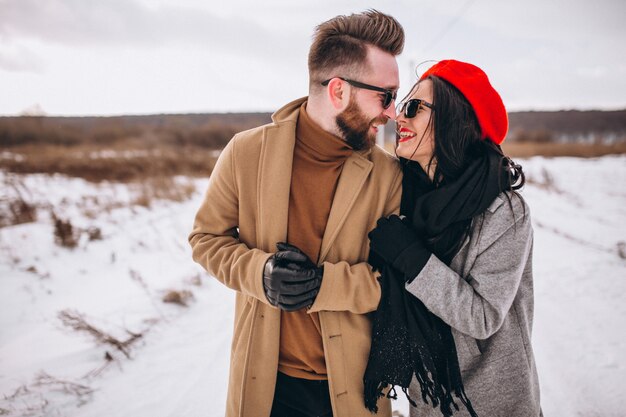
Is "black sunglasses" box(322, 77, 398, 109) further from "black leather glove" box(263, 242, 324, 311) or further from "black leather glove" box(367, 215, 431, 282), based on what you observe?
"black leather glove" box(263, 242, 324, 311)

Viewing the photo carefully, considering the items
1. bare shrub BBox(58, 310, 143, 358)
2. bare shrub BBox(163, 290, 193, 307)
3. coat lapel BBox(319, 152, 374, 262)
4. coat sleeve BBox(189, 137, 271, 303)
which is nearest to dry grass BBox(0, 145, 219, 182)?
bare shrub BBox(163, 290, 193, 307)

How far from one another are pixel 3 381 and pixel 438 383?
3.36m

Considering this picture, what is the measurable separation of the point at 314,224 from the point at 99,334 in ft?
9.12

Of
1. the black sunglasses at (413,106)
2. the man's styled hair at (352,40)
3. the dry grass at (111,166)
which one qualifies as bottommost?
the dry grass at (111,166)

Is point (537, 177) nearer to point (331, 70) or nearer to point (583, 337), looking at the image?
point (583, 337)

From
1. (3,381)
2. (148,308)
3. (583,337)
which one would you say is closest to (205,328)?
(148,308)

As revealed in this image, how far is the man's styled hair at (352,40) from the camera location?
1547 mm

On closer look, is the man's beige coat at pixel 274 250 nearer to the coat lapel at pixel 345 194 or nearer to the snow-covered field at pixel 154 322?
the coat lapel at pixel 345 194

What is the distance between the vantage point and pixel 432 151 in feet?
4.75

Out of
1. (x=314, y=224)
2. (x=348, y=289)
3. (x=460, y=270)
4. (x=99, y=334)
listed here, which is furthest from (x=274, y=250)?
(x=99, y=334)

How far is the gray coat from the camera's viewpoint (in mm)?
1198

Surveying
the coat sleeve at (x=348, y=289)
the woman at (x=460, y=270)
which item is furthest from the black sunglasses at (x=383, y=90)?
the coat sleeve at (x=348, y=289)

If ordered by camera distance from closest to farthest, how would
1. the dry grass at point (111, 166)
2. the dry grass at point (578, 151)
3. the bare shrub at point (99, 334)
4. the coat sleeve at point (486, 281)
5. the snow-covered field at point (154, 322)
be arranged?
the coat sleeve at point (486, 281) < the snow-covered field at point (154, 322) < the bare shrub at point (99, 334) < the dry grass at point (111, 166) < the dry grass at point (578, 151)

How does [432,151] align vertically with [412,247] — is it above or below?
above
